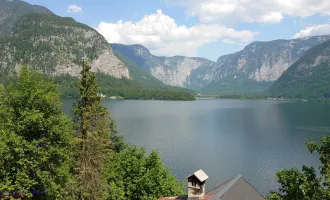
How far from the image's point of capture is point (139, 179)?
1463 inches

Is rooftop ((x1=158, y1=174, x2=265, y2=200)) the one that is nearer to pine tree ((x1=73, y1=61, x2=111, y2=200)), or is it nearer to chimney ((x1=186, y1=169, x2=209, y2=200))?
chimney ((x1=186, y1=169, x2=209, y2=200))

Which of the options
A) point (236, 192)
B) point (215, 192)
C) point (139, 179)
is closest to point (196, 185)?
point (215, 192)

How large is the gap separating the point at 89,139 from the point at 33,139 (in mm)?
7395

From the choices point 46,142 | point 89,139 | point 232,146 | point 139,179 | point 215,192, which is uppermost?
point 46,142

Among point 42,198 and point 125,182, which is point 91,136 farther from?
point 125,182

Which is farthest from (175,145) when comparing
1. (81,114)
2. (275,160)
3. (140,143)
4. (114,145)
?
→ (81,114)

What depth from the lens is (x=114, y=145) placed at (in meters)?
50.5

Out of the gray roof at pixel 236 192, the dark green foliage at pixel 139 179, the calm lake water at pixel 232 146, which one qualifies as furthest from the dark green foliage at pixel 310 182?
the calm lake water at pixel 232 146

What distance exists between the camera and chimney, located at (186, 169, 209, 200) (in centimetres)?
2655

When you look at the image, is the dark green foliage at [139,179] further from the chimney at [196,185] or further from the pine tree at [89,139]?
the chimney at [196,185]

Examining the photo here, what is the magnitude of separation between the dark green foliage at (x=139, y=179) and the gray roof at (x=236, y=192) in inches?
426

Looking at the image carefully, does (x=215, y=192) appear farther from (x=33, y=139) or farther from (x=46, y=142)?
(x=33, y=139)

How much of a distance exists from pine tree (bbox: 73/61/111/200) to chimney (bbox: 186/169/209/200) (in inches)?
335

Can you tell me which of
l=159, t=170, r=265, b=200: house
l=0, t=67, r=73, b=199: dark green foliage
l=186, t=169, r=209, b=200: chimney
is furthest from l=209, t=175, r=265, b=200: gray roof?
l=0, t=67, r=73, b=199: dark green foliage
